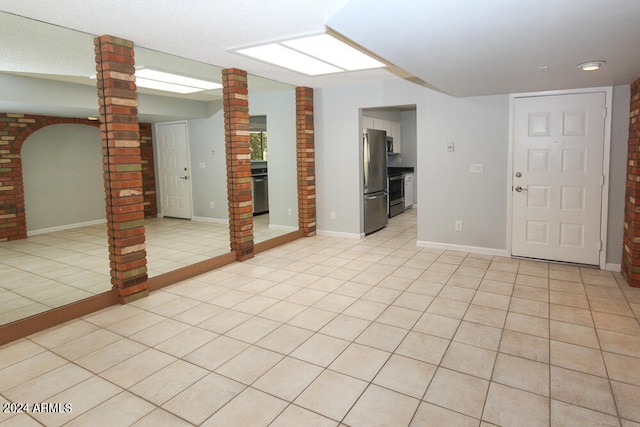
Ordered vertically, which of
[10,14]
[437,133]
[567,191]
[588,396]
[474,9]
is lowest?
[588,396]

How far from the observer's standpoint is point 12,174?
6363 mm

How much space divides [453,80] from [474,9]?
1908 mm

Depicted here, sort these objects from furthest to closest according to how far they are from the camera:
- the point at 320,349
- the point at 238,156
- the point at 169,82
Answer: the point at 169,82 → the point at 238,156 → the point at 320,349

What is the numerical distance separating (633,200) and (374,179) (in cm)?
342

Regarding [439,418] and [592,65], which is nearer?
[439,418]

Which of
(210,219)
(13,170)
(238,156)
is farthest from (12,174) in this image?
(238,156)

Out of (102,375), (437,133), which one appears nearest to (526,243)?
(437,133)

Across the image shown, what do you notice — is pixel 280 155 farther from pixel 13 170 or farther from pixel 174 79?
pixel 13 170

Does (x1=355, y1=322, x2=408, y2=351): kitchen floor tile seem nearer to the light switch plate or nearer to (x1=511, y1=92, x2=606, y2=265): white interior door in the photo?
(x1=511, y1=92, x2=606, y2=265): white interior door

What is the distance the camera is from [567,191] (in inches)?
181

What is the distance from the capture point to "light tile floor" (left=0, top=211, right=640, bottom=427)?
6.75 feet

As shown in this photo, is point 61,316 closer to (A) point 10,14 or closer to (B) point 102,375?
(B) point 102,375

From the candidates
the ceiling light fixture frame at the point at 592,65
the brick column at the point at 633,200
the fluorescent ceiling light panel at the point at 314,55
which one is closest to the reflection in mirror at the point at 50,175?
the fluorescent ceiling light panel at the point at 314,55

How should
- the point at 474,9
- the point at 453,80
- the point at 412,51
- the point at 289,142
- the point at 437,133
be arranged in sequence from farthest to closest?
the point at 289,142
the point at 437,133
the point at 453,80
the point at 412,51
the point at 474,9
